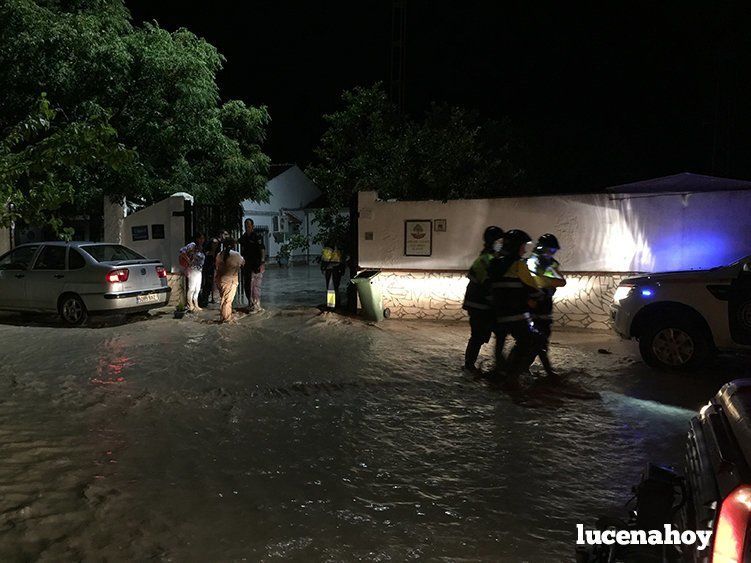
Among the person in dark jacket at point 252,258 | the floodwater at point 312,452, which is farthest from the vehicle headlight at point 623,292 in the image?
the person in dark jacket at point 252,258

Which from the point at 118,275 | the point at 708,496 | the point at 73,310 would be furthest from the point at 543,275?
the point at 73,310

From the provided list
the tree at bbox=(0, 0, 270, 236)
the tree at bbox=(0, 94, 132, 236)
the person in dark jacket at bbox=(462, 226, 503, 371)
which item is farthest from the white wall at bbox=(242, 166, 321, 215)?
the person in dark jacket at bbox=(462, 226, 503, 371)

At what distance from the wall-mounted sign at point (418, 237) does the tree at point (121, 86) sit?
6.39 meters

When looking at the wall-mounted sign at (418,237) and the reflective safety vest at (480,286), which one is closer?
the reflective safety vest at (480,286)

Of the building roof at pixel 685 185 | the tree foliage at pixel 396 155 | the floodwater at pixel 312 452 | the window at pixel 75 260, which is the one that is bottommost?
the floodwater at pixel 312 452

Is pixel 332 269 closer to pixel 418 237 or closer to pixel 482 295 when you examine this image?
pixel 418 237

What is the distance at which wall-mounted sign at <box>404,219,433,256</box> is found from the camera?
11102mm

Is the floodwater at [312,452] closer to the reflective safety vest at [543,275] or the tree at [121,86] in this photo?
the reflective safety vest at [543,275]

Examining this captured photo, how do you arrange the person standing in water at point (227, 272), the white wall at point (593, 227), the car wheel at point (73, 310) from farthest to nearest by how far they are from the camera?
the car wheel at point (73, 310), the person standing in water at point (227, 272), the white wall at point (593, 227)

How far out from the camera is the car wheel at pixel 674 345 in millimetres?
7230

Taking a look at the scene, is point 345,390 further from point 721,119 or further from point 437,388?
point 721,119

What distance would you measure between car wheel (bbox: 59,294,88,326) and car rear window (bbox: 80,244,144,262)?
812mm

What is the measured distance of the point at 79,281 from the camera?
10.8 meters

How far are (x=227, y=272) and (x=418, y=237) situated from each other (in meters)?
3.46
